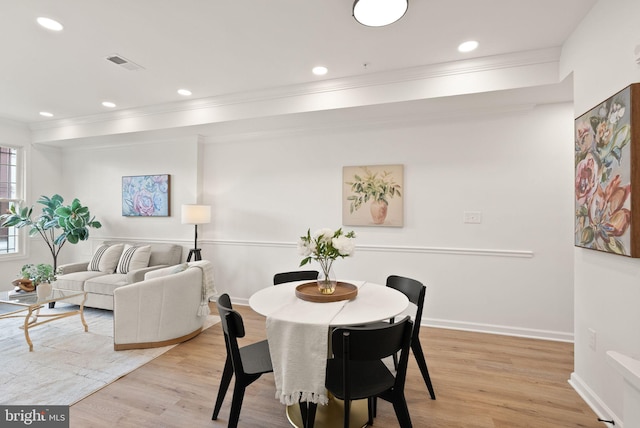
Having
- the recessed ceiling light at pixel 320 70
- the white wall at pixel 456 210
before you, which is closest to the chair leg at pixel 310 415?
the white wall at pixel 456 210

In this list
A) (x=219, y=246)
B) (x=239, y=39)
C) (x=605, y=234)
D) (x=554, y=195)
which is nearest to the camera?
(x=605, y=234)

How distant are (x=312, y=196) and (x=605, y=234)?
285 cm

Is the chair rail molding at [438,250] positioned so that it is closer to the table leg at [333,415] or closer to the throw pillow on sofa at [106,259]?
the table leg at [333,415]

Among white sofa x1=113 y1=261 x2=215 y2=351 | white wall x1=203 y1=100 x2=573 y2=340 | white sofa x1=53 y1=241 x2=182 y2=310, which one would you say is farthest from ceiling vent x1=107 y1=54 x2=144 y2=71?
white sofa x1=53 y1=241 x2=182 y2=310

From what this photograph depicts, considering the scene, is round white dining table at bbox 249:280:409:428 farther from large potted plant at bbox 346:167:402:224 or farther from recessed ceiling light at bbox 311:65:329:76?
recessed ceiling light at bbox 311:65:329:76

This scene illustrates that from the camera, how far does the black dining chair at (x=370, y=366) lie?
4.49 feet

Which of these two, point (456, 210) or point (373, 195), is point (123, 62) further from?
point (456, 210)

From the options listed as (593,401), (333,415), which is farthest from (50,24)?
(593,401)

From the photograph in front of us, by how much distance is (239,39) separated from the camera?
2.54 meters

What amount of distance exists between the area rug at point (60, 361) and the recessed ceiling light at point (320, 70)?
3.00 meters

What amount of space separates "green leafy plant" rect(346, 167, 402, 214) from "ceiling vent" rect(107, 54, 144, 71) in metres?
2.52

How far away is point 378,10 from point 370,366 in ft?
7.19

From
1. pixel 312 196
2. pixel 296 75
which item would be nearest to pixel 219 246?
pixel 312 196

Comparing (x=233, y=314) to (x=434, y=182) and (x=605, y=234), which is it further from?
(x=434, y=182)
